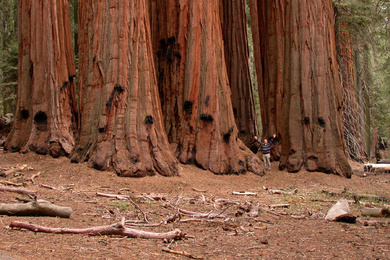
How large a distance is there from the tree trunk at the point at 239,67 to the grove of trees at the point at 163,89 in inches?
66.0

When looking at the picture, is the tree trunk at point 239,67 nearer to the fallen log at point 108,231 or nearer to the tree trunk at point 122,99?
the tree trunk at point 122,99

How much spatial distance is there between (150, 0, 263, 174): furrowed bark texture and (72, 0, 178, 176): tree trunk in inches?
54.2

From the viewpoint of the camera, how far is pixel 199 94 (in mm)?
10773

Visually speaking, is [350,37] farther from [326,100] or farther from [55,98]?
[55,98]

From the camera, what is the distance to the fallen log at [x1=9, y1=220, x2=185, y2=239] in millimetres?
4219

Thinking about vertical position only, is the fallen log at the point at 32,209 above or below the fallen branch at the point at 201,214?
above

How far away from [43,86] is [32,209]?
7.16 metres

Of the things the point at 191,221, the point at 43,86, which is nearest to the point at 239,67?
the point at 43,86

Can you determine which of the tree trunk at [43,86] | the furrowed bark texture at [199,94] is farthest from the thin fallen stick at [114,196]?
the tree trunk at [43,86]

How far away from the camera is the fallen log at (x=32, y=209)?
184 inches

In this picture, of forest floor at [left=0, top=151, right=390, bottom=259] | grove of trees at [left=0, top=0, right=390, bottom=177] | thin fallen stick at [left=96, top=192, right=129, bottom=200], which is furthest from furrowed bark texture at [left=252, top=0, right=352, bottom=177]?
thin fallen stick at [left=96, top=192, right=129, bottom=200]

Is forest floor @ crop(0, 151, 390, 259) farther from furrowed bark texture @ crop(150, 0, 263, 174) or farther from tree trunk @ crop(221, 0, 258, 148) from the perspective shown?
tree trunk @ crop(221, 0, 258, 148)

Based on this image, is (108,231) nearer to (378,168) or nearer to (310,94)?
(310,94)

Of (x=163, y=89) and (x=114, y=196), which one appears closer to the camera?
(x=114, y=196)
